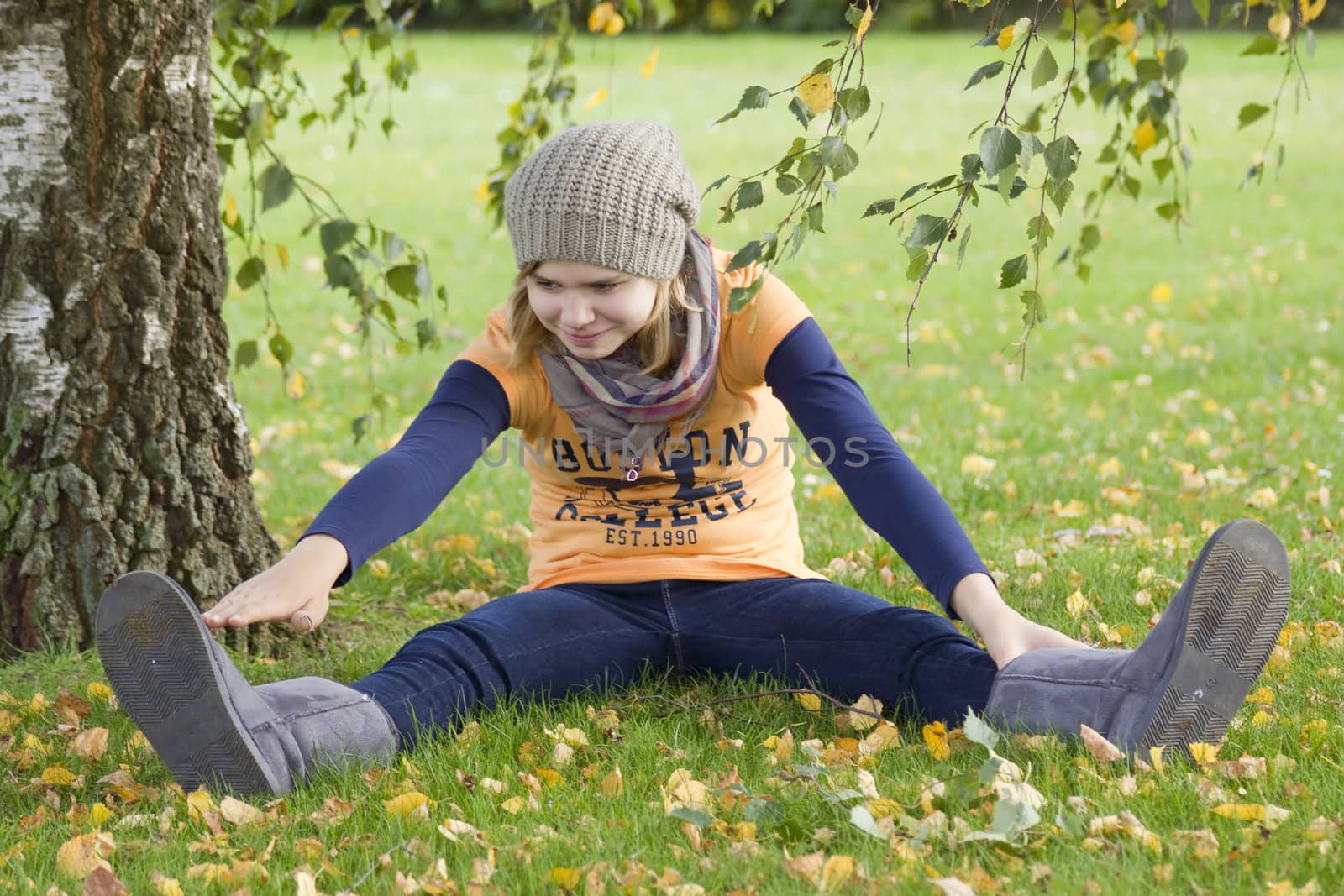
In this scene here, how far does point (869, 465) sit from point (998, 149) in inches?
26.6

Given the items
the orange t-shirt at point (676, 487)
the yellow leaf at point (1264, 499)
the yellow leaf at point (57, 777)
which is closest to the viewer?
the yellow leaf at point (57, 777)

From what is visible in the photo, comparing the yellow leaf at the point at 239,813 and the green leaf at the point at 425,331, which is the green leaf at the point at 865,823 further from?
the green leaf at the point at 425,331

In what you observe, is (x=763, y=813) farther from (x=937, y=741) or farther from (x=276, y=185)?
(x=276, y=185)

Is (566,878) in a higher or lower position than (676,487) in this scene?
lower

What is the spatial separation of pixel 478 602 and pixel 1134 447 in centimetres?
241

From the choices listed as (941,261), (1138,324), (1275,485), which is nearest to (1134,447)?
(1275,485)

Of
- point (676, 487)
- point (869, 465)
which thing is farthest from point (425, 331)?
point (869, 465)

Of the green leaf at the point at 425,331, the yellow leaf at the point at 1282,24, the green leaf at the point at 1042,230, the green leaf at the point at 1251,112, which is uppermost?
the yellow leaf at the point at 1282,24

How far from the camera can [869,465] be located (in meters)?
2.36

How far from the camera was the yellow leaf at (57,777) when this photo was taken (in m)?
2.29

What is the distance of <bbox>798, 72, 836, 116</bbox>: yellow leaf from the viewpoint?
2.01 m

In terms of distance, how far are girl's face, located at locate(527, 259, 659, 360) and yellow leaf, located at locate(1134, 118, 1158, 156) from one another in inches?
58.8

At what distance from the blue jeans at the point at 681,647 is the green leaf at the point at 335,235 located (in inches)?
40.8

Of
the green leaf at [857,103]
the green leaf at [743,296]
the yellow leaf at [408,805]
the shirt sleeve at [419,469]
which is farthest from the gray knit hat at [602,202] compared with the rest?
the yellow leaf at [408,805]
